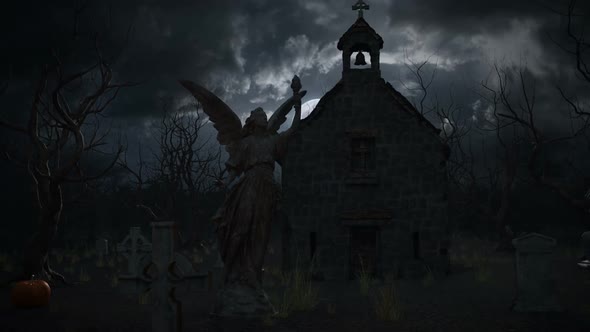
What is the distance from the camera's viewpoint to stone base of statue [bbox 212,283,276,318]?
7520 mm

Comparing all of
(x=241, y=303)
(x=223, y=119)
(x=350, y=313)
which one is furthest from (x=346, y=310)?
(x=223, y=119)

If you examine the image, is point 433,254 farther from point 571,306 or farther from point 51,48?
point 51,48

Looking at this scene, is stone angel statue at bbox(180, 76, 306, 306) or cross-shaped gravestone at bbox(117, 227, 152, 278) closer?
stone angel statue at bbox(180, 76, 306, 306)

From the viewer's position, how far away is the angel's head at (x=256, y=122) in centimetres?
802

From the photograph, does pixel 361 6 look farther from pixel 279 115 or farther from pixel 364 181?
pixel 279 115

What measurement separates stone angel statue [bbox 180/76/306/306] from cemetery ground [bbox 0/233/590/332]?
94 centimetres

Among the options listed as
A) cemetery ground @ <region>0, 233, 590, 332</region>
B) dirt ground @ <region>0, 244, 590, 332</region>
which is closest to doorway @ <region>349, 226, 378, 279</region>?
cemetery ground @ <region>0, 233, 590, 332</region>

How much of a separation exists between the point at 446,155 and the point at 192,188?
12.6 m

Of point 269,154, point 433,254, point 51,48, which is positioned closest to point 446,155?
point 433,254

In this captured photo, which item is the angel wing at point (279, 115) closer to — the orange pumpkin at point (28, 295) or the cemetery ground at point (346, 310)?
the cemetery ground at point (346, 310)

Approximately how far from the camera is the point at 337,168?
15742mm

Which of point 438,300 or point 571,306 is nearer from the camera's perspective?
point 571,306

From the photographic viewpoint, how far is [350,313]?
28.8 ft

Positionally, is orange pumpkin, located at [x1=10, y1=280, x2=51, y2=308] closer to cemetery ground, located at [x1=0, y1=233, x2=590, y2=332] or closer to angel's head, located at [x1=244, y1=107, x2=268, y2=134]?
cemetery ground, located at [x1=0, y1=233, x2=590, y2=332]
